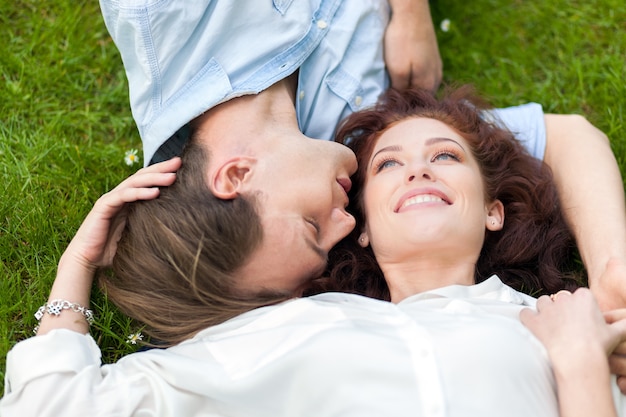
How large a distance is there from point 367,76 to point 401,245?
3.46 feet

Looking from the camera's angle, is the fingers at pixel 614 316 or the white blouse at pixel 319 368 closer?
the white blouse at pixel 319 368

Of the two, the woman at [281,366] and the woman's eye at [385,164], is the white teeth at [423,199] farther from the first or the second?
the woman at [281,366]

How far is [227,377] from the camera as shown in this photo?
2752 millimetres

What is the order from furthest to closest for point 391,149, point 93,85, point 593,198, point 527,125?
point 93,85 → point 527,125 → point 593,198 → point 391,149

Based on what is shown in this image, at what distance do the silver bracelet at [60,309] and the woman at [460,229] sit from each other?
105 centimetres

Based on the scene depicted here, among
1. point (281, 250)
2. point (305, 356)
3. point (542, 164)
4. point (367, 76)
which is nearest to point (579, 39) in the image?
point (542, 164)

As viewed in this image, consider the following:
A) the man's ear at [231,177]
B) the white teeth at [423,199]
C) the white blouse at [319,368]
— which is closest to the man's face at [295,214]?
the man's ear at [231,177]

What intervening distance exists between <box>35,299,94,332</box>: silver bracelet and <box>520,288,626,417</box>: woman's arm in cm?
174

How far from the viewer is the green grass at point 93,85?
3734mm

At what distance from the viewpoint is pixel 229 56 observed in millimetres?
3379

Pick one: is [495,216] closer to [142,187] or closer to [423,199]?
[423,199]

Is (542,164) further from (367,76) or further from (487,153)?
(367,76)

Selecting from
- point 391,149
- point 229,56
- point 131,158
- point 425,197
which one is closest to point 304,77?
point 229,56

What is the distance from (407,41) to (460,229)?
119 centimetres
